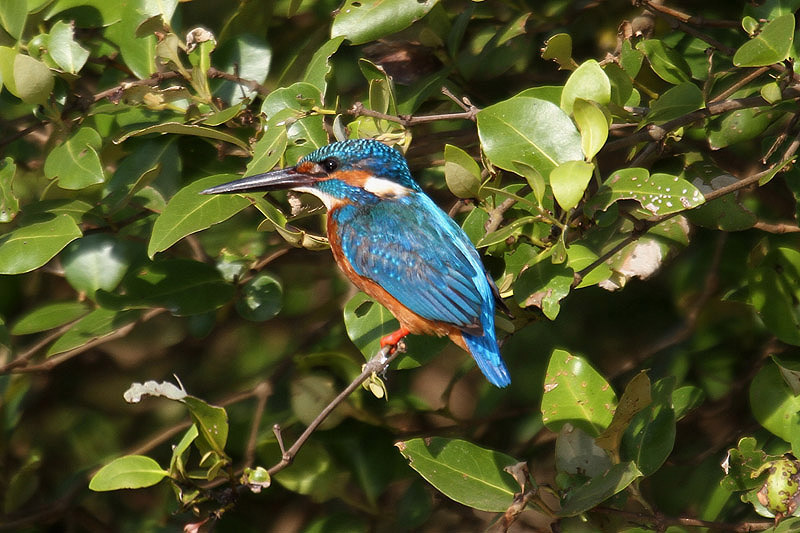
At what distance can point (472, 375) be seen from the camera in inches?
134

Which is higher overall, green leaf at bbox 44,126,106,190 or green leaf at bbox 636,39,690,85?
green leaf at bbox 636,39,690,85

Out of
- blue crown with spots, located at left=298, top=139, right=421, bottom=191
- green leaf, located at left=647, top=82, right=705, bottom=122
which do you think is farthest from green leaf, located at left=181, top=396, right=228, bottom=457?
green leaf, located at left=647, top=82, right=705, bottom=122

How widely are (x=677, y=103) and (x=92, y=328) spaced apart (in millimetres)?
1421

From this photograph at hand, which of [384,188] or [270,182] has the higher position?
[270,182]

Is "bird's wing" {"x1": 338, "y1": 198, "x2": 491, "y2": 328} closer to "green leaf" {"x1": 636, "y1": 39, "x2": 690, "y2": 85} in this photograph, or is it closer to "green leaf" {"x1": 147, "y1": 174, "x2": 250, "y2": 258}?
"green leaf" {"x1": 147, "y1": 174, "x2": 250, "y2": 258}

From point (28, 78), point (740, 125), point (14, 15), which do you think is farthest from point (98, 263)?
point (740, 125)

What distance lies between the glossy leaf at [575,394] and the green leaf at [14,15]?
143cm

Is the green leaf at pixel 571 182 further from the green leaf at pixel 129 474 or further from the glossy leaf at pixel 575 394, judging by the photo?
the green leaf at pixel 129 474

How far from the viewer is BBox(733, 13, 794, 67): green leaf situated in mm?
1777

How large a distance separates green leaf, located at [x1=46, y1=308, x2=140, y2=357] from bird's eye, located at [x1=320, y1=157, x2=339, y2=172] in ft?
1.97

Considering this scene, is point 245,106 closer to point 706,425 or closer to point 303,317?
point 303,317

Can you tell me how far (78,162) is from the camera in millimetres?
2047

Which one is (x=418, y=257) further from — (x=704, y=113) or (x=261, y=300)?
(x=704, y=113)

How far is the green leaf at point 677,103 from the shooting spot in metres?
1.79
